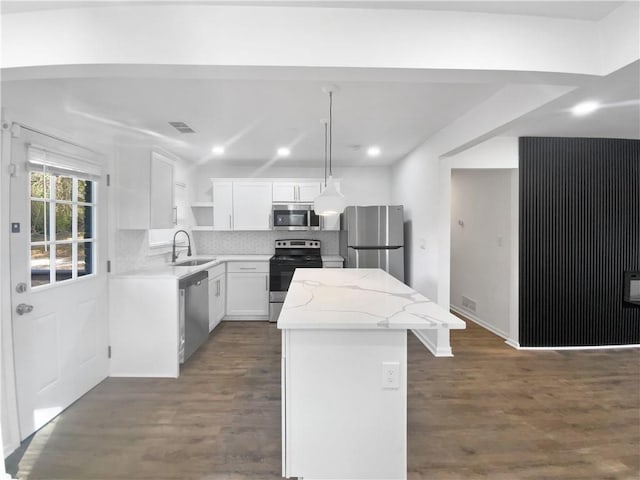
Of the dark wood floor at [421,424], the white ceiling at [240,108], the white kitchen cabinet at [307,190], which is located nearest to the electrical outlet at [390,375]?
the dark wood floor at [421,424]

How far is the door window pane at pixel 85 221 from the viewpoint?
2.53 m

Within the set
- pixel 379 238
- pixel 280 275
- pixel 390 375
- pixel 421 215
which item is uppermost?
pixel 421 215

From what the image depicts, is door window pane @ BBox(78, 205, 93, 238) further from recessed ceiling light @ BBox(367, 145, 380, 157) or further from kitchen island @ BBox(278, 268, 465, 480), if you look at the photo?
recessed ceiling light @ BBox(367, 145, 380, 157)

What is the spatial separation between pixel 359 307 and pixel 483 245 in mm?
3340

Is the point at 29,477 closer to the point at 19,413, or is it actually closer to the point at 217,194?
the point at 19,413

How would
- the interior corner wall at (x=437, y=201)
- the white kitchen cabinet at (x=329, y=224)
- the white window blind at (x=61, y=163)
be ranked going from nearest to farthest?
the white window blind at (x=61, y=163)
the interior corner wall at (x=437, y=201)
the white kitchen cabinet at (x=329, y=224)

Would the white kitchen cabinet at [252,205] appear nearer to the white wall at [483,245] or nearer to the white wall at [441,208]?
the white wall at [441,208]

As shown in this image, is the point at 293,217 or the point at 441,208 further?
the point at 293,217

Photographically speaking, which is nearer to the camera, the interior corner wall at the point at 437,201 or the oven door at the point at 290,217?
the interior corner wall at the point at 437,201

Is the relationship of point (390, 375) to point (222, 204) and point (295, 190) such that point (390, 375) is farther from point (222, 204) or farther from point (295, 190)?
point (222, 204)

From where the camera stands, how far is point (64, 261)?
2.35 meters

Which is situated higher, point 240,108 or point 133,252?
point 240,108

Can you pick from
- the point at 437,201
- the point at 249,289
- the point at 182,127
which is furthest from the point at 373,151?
the point at 249,289

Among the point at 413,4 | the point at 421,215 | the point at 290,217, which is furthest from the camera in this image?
the point at 290,217
